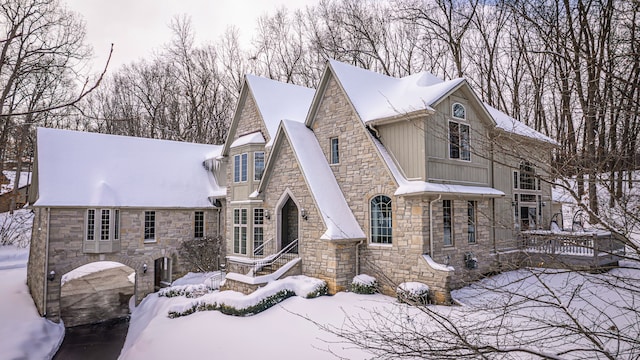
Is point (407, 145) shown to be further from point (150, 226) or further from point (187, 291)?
point (150, 226)

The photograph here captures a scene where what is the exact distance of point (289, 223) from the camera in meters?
17.7

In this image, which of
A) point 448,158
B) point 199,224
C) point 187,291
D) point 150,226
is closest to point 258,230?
point 187,291

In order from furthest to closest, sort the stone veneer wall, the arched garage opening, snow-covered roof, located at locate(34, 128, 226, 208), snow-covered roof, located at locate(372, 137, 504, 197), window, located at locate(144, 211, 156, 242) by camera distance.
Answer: window, located at locate(144, 211, 156, 242)
the arched garage opening
snow-covered roof, located at locate(34, 128, 226, 208)
the stone veneer wall
snow-covered roof, located at locate(372, 137, 504, 197)

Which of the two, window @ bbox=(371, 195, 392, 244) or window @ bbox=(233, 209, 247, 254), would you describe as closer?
window @ bbox=(371, 195, 392, 244)

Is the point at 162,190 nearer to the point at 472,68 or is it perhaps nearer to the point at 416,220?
the point at 416,220

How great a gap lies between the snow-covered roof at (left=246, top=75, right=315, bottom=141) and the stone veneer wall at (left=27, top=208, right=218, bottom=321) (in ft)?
23.7

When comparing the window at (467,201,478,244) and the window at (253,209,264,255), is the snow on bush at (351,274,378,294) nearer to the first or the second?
the window at (467,201,478,244)

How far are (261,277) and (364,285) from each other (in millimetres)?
3512

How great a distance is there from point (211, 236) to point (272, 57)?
59.1 ft

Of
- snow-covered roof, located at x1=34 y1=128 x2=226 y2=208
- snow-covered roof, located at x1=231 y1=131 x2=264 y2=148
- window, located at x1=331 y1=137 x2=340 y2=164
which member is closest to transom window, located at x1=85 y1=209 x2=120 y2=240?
snow-covered roof, located at x1=34 y1=128 x2=226 y2=208

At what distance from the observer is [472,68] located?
2802cm

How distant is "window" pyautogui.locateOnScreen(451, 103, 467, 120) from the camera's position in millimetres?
14305

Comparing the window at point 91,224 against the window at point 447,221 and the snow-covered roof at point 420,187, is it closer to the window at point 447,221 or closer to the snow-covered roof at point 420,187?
the snow-covered roof at point 420,187

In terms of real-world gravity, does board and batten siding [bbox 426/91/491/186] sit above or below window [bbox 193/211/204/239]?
above
